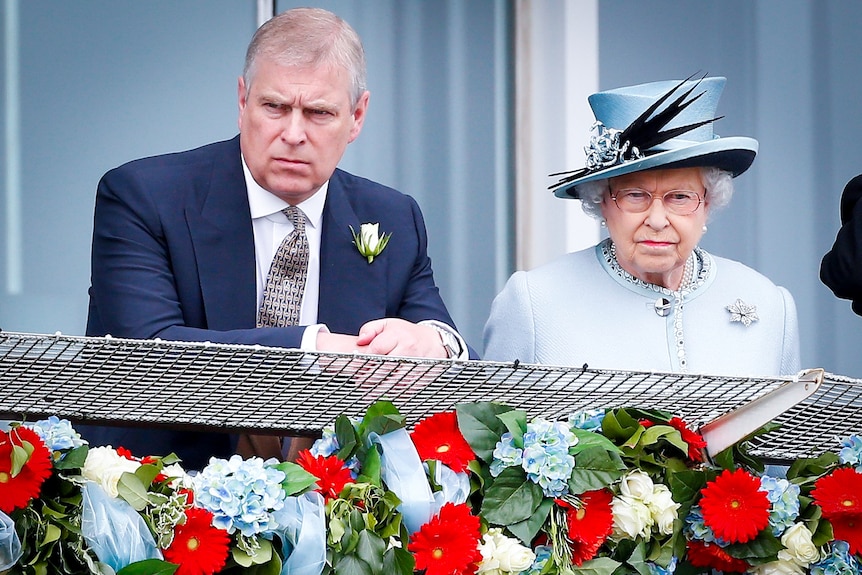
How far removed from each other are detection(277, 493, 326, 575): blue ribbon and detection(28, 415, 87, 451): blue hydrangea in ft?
0.88

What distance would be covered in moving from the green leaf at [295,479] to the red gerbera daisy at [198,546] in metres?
0.10

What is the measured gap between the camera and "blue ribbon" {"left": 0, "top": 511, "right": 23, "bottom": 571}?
1.56 meters

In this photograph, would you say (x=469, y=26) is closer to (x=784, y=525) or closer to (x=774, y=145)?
(x=774, y=145)

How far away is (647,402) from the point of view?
190 cm

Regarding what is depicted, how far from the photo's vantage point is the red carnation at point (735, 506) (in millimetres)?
1831

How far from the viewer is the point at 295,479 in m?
1.69

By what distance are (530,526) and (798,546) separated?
396mm

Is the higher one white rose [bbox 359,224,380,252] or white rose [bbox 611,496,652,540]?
white rose [bbox 359,224,380,252]

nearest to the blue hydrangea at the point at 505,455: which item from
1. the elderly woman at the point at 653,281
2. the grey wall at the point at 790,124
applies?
the elderly woman at the point at 653,281

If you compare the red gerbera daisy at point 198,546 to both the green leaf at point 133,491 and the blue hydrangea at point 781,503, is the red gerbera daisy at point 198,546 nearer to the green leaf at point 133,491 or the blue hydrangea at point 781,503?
the green leaf at point 133,491

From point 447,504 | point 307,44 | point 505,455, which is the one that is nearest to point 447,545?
point 447,504

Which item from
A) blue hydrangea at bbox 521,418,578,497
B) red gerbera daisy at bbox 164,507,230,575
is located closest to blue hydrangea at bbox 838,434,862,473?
Result: blue hydrangea at bbox 521,418,578,497

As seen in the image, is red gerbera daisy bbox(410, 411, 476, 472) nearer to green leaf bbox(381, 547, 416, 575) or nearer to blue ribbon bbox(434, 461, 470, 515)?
blue ribbon bbox(434, 461, 470, 515)

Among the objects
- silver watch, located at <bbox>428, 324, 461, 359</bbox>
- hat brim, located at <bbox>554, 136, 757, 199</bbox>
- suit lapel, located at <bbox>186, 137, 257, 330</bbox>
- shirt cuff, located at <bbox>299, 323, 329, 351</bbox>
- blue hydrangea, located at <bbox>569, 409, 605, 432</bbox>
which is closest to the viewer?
blue hydrangea, located at <bbox>569, 409, 605, 432</bbox>
